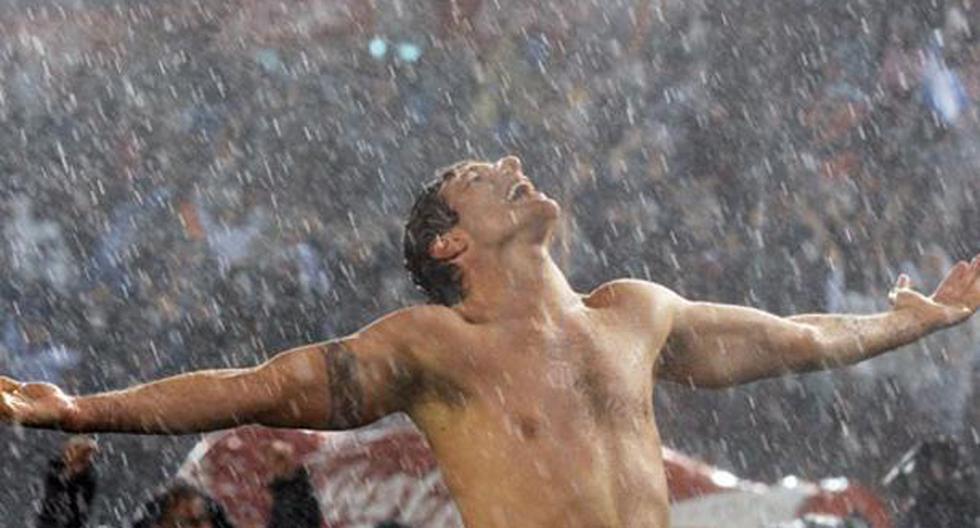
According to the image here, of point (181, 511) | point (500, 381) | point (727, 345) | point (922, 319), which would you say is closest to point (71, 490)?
point (181, 511)

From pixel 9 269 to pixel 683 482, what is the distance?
3445 mm

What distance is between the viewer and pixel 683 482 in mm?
7582

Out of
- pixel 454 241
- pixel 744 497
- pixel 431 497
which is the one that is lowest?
pixel 744 497

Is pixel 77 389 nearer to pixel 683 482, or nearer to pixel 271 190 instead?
pixel 271 190

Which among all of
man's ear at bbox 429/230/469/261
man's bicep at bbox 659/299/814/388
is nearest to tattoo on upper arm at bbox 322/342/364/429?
man's ear at bbox 429/230/469/261

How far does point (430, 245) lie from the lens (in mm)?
3910

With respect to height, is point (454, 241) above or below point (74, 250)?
above

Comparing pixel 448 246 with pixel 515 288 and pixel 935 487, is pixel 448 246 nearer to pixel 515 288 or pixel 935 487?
pixel 515 288

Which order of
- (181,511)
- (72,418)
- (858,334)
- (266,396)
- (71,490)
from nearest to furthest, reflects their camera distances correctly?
(72,418)
(266,396)
(858,334)
(71,490)
(181,511)

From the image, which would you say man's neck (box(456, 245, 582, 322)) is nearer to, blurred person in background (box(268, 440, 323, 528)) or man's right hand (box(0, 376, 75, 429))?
man's right hand (box(0, 376, 75, 429))

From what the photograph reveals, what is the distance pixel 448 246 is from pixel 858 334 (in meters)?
1.00

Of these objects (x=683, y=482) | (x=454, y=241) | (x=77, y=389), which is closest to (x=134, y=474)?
(x=77, y=389)

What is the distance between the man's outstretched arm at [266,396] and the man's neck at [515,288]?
196mm

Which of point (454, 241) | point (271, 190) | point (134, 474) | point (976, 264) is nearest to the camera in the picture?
point (454, 241)
